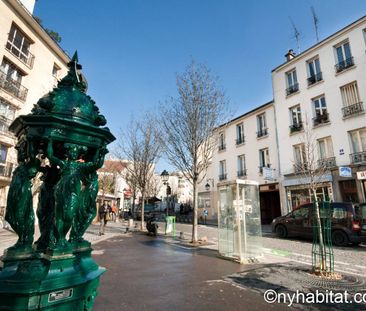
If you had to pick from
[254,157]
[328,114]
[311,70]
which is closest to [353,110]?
[328,114]

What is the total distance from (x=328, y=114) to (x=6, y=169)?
23.3 meters

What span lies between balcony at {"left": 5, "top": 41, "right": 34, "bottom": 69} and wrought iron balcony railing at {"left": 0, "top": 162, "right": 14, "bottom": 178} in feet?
26.2

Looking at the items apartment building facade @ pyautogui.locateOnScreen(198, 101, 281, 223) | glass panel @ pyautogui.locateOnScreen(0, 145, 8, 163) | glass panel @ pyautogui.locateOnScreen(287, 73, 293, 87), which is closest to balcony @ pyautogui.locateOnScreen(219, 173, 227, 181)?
apartment building facade @ pyautogui.locateOnScreen(198, 101, 281, 223)

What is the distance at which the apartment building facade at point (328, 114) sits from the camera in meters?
15.2

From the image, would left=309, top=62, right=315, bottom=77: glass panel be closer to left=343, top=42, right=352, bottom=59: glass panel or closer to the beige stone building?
left=343, top=42, right=352, bottom=59: glass panel

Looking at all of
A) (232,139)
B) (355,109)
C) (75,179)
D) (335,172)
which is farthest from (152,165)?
(75,179)

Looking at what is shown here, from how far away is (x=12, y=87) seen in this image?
1734cm

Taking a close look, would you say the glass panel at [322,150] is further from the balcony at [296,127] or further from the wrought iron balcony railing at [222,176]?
the wrought iron balcony railing at [222,176]

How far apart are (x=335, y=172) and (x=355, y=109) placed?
4.28 meters

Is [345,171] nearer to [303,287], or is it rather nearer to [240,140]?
[240,140]

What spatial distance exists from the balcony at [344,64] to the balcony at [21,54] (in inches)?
919

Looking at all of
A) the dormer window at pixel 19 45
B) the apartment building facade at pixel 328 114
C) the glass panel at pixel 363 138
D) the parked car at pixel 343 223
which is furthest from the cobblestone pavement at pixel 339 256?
the dormer window at pixel 19 45

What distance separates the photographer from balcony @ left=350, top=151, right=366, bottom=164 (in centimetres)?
1453

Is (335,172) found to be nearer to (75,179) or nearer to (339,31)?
(339,31)
